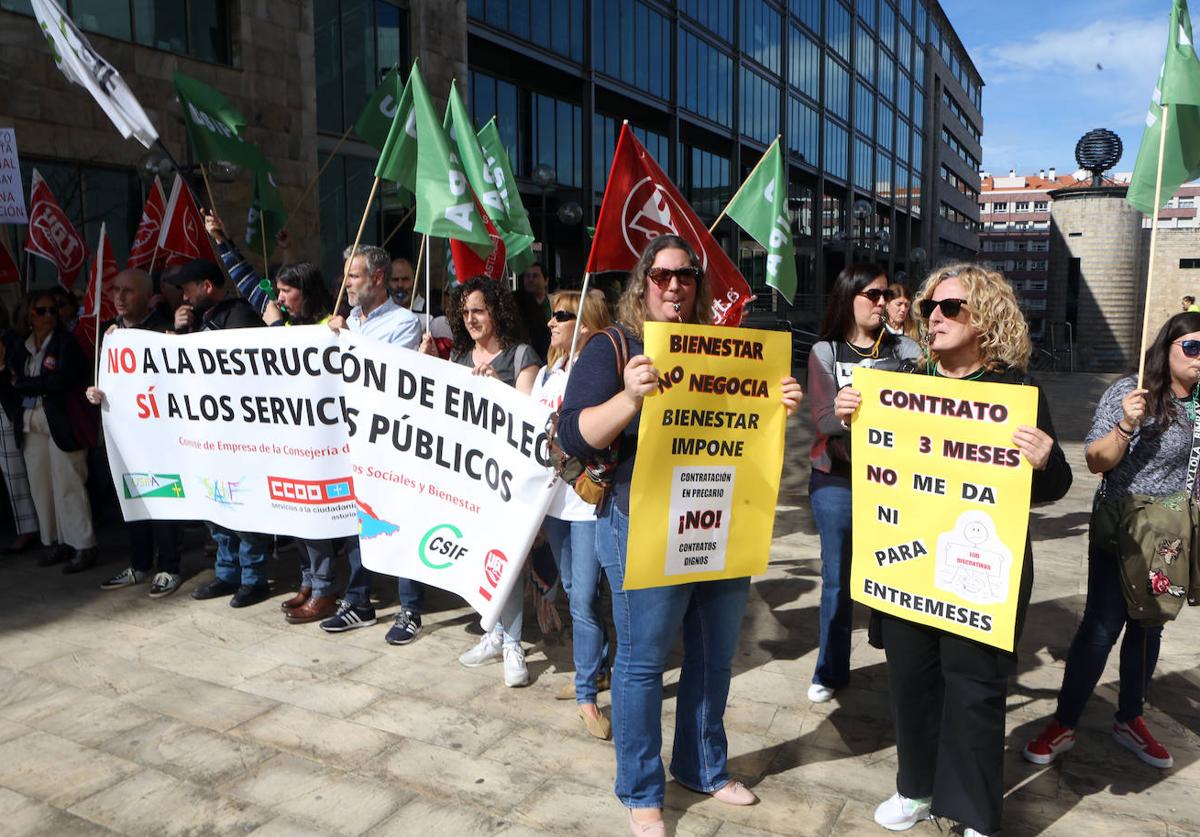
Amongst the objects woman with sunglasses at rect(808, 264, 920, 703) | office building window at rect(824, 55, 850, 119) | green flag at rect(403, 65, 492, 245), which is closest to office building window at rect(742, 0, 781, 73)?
office building window at rect(824, 55, 850, 119)

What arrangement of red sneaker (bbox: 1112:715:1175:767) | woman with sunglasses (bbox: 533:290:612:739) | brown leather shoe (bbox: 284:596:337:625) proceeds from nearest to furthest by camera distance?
red sneaker (bbox: 1112:715:1175:767)
woman with sunglasses (bbox: 533:290:612:739)
brown leather shoe (bbox: 284:596:337:625)

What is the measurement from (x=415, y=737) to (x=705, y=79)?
102ft

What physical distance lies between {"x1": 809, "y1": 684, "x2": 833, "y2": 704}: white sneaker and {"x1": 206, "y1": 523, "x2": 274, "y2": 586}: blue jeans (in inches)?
135

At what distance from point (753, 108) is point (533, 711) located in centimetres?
3554

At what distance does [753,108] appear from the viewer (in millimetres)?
36219

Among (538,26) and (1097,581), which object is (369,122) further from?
(538,26)

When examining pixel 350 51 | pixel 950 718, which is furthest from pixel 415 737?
pixel 350 51

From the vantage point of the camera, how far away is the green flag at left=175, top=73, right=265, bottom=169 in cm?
676

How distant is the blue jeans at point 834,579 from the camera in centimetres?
407

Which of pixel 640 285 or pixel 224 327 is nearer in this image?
pixel 640 285

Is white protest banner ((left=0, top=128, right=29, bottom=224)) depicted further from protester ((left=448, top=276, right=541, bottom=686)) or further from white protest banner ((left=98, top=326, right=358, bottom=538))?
protester ((left=448, top=276, right=541, bottom=686))

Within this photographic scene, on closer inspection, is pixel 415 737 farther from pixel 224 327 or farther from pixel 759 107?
pixel 759 107

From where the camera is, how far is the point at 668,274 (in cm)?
293

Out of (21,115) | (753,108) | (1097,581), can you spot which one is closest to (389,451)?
(1097,581)
